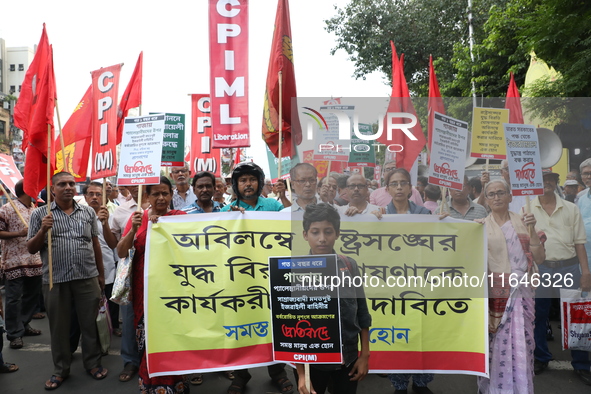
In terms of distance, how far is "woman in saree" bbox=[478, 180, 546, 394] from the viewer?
11.1ft

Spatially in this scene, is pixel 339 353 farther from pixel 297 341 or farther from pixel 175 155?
pixel 175 155

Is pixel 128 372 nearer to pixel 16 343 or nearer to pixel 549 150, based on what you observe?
pixel 16 343

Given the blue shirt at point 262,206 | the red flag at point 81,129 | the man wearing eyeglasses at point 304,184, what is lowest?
the blue shirt at point 262,206

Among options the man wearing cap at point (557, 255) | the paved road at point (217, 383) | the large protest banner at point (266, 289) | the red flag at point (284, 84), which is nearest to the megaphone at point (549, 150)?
the man wearing cap at point (557, 255)

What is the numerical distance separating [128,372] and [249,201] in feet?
6.72

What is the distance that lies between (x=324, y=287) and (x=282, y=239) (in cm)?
130

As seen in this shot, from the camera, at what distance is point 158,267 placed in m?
3.62

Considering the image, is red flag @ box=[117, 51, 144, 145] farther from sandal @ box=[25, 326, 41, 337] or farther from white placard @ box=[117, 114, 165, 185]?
sandal @ box=[25, 326, 41, 337]

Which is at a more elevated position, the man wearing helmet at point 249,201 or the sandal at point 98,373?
the man wearing helmet at point 249,201

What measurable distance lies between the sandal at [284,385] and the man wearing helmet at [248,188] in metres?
1.53

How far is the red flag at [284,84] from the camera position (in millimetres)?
4711

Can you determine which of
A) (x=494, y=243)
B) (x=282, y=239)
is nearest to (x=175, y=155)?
(x=282, y=239)

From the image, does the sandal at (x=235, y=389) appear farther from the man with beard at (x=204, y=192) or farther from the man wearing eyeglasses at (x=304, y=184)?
the man wearing eyeglasses at (x=304, y=184)

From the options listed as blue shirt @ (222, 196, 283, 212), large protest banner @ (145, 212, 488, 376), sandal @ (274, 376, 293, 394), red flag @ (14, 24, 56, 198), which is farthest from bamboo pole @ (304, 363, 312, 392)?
red flag @ (14, 24, 56, 198)
